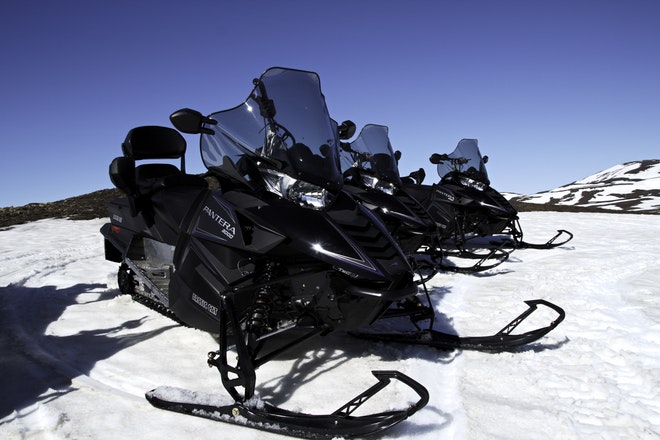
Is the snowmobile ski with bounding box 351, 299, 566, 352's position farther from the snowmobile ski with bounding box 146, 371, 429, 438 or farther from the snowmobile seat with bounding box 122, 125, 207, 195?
the snowmobile seat with bounding box 122, 125, 207, 195

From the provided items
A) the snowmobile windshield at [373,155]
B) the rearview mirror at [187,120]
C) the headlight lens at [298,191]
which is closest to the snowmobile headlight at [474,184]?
the snowmobile windshield at [373,155]

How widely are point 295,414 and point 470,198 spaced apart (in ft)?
20.7

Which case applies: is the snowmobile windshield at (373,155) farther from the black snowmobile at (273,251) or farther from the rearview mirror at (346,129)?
the black snowmobile at (273,251)

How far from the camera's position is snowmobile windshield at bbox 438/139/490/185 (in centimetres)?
871

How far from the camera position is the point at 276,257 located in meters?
2.80

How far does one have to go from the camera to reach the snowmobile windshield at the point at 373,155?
7062mm

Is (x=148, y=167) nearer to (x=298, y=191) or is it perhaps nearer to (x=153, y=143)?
(x=153, y=143)

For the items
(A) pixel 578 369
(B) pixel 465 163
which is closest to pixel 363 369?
(A) pixel 578 369

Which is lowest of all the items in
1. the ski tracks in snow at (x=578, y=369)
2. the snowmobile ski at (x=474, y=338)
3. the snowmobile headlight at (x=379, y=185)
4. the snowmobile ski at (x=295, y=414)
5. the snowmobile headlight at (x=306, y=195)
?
the ski tracks in snow at (x=578, y=369)

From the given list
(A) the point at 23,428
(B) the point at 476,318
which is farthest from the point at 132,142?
(B) the point at 476,318

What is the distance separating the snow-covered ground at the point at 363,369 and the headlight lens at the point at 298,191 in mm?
1114

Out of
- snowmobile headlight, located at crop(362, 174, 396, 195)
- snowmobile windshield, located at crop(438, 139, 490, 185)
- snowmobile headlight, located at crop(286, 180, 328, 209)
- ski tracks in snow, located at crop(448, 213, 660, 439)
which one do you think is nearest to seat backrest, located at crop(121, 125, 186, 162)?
snowmobile headlight, located at crop(286, 180, 328, 209)

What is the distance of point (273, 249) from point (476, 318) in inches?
91.3

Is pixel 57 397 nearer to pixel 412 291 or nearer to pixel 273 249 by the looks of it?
pixel 273 249
